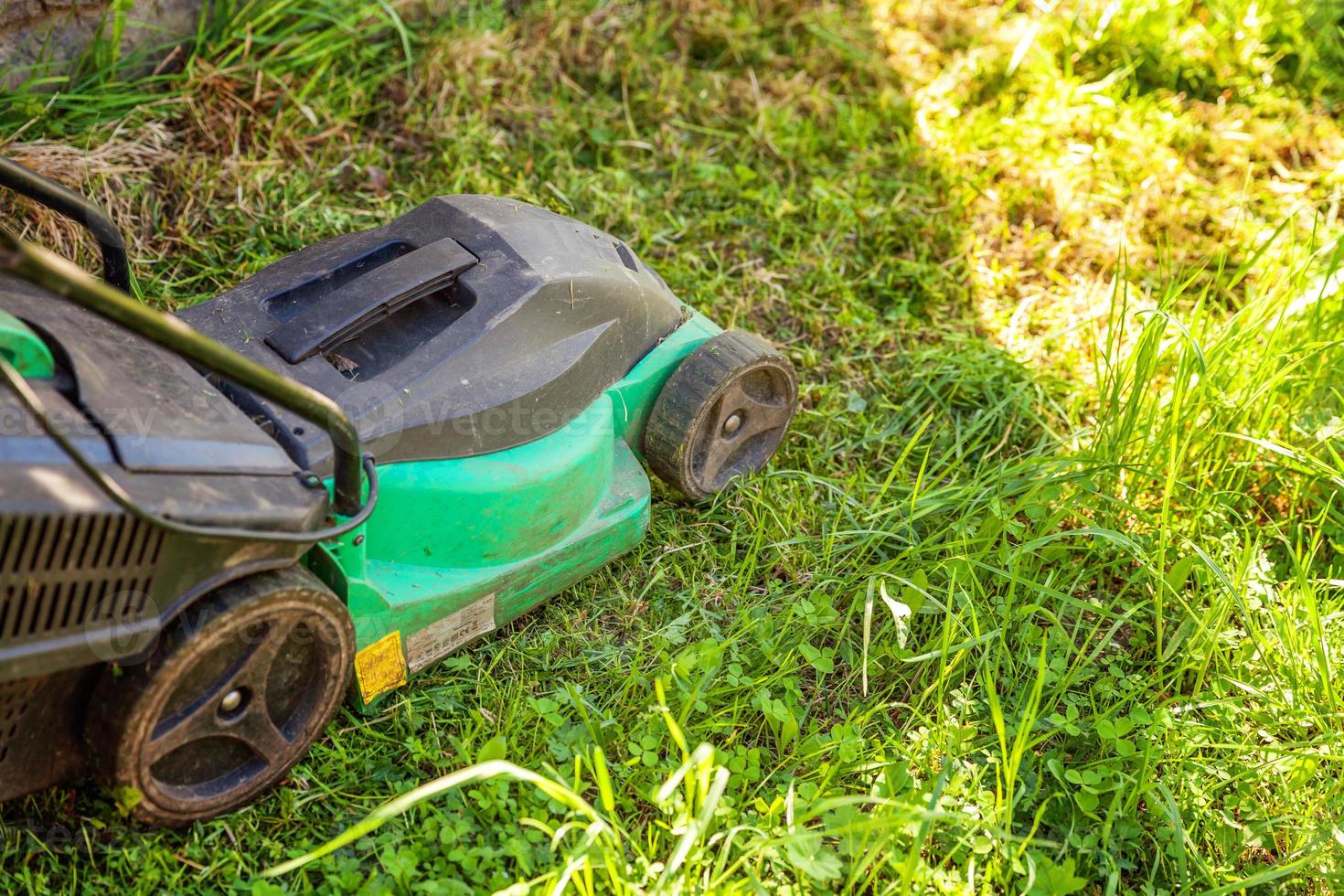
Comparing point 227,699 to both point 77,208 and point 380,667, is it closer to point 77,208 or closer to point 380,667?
point 380,667

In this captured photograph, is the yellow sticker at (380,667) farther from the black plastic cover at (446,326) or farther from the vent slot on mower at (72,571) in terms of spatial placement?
the vent slot on mower at (72,571)

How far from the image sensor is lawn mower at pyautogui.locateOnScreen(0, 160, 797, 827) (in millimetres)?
1320

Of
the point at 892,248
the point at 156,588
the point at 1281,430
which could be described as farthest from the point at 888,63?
the point at 156,588

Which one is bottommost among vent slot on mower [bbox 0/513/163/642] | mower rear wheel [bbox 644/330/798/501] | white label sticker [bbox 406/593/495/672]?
white label sticker [bbox 406/593/495/672]

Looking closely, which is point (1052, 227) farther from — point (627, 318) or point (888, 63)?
point (627, 318)

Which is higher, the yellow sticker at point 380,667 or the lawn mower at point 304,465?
the lawn mower at point 304,465

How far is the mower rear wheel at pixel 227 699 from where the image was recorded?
145 cm

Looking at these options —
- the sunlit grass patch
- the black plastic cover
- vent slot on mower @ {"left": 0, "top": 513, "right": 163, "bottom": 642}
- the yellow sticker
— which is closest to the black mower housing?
vent slot on mower @ {"left": 0, "top": 513, "right": 163, "bottom": 642}

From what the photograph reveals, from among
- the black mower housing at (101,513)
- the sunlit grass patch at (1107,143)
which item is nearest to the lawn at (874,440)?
the sunlit grass patch at (1107,143)

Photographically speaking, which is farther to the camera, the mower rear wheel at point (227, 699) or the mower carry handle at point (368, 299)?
the mower carry handle at point (368, 299)

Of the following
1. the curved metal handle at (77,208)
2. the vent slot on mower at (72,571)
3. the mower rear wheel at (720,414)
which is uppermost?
the curved metal handle at (77,208)

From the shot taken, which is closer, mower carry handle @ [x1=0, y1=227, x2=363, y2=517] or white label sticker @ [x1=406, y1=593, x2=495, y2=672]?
mower carry handle @ [x1=0, y1=227, x2=363, y2=517]

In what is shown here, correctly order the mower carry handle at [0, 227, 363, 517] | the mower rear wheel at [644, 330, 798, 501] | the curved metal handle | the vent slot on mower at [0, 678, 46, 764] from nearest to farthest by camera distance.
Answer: the mower carry handle at [0, 227, 363, 517] < the vent slot on mower at [0, 678, 46, 764] < the curved metal handle < the mower rear wheel at [644, 330, 798, 501]

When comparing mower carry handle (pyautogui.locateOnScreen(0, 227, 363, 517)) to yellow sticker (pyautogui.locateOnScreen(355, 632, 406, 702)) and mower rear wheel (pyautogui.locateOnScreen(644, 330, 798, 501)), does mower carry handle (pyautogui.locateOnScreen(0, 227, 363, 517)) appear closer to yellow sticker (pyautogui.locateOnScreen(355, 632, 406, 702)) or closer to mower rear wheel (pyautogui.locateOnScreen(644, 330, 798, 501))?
yellow sticker (pyautogui.locateOnScreen(355, 632, 406, 702))
